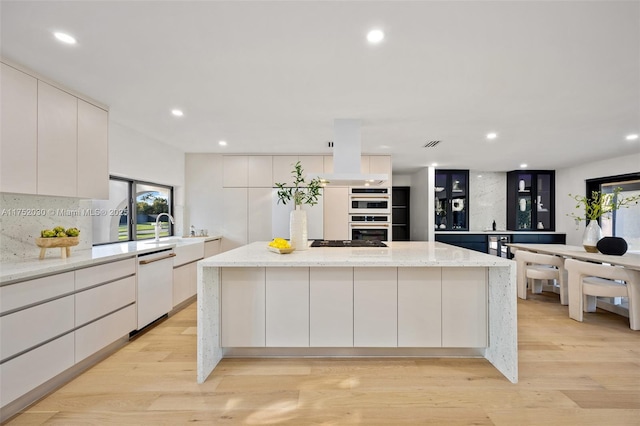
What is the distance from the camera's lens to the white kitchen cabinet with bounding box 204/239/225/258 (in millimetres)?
4688

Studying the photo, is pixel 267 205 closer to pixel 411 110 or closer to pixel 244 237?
pixel 244 237

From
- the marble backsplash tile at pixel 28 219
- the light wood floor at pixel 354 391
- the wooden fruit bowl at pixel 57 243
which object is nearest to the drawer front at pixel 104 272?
the wooden fruit bowl at pixel 57 243

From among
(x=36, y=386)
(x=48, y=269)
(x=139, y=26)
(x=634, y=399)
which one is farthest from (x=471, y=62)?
(x=36, y=386)

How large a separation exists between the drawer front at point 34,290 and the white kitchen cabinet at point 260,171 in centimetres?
337

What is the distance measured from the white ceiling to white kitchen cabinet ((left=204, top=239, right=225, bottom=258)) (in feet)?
5.97

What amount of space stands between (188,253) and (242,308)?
1.91 meters

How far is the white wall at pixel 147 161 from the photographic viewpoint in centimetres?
362

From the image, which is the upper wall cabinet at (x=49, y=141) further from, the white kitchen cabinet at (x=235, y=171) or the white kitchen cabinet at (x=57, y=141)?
the white kitchen cabinet at (x=235, y=171)

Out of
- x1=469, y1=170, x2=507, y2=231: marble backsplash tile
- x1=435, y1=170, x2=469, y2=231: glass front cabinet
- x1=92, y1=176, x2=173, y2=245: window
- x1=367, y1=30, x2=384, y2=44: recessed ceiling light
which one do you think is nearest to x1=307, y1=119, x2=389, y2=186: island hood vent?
x1=367, y1=30, x2=384, y2=44: recessed ceiling light

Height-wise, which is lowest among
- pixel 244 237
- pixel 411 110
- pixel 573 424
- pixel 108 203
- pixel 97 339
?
pixel 573 424

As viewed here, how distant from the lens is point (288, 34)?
1.84m

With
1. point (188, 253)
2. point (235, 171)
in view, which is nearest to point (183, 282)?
point (188, 253)

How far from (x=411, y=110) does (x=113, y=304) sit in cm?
341

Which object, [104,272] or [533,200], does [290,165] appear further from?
[533,200]
